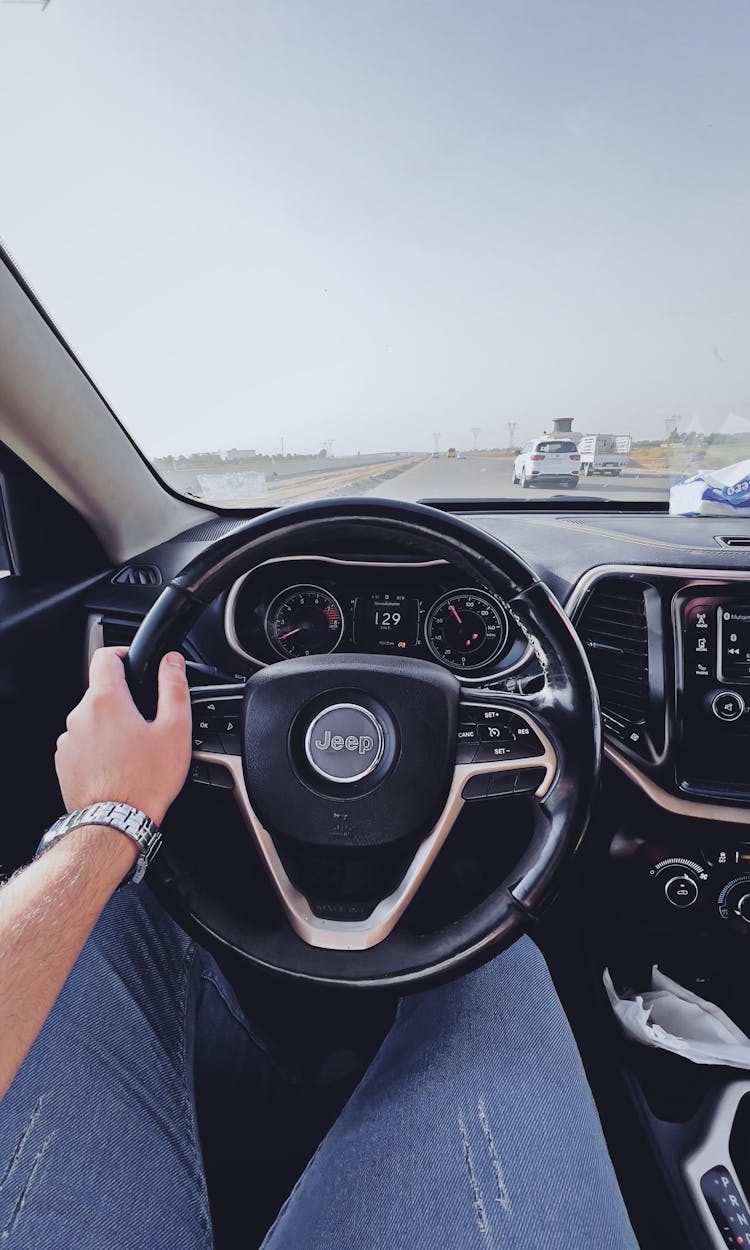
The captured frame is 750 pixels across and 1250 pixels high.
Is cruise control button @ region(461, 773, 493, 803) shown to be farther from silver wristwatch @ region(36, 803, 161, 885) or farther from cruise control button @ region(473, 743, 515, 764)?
silver wristwatch @ region(36, 803, 161, 885)

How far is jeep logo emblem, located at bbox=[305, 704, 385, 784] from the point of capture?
1.10 meters

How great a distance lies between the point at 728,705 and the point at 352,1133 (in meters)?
1.14

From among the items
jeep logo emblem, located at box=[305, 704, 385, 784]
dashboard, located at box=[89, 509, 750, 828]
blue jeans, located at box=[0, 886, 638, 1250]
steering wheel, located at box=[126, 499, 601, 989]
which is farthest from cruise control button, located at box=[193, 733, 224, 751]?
blue jeans, located at box=[0, 886, 638, 1250]

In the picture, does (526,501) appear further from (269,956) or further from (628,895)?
(269,956)

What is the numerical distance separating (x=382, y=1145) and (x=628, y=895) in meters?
0.99

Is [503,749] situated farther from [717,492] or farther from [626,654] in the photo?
[717,492]

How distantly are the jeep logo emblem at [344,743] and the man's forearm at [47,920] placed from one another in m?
0.35

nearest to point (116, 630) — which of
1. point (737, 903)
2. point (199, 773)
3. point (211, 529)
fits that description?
point (211, 529)

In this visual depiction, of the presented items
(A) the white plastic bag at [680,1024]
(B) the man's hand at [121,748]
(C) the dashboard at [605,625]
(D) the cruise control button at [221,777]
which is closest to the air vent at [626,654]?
(C) the dashboard at [605,625]

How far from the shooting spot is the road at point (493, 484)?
2.16 m

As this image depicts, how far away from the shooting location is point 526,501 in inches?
89.8

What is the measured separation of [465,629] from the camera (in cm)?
167

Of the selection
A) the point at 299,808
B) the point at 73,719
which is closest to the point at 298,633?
the point at 299,808

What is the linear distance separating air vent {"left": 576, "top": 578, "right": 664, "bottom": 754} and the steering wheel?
54 cm
